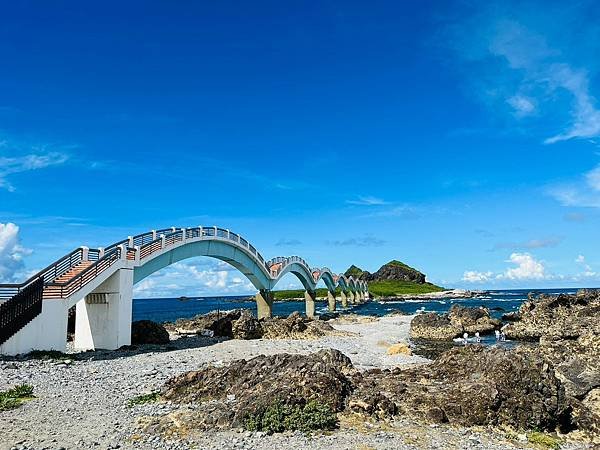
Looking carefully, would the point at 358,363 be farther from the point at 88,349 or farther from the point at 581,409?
the point at 88,349

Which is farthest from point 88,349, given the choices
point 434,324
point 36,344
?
point 434,324

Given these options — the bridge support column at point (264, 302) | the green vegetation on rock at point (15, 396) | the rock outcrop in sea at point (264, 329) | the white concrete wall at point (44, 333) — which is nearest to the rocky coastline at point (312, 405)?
the green vegetation on rock at point (15, 396)

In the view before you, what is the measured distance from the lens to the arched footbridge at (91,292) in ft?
69.4

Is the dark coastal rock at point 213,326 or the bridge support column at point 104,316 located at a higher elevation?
the bridge support column at point 104,316

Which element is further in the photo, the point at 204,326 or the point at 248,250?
the point at 248,250

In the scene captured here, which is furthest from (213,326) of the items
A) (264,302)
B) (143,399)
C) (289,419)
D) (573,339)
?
(289,419)

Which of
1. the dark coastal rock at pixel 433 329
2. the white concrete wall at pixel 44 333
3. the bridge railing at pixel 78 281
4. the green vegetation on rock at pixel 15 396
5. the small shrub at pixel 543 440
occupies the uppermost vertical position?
the bridge railing at pixel 78 281

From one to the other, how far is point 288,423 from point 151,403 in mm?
4648

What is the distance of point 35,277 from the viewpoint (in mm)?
22578

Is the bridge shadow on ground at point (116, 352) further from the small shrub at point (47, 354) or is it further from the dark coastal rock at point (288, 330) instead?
the dark coastal rock at point (288, 330)

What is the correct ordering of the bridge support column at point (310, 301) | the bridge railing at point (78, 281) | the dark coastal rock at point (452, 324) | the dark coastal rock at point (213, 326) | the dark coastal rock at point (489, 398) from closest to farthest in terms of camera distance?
the dark coastal rock at point (489, 398), the bridge railing at point (78, 281), the dark coastal rock at point (213, 326), the dark coastal rock at point (452, 324), the bridge support column at point (310, 301)

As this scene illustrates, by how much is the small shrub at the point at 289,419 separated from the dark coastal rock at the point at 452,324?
98.5 ft

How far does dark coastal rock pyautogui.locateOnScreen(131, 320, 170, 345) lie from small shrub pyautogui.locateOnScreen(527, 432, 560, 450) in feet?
76.7

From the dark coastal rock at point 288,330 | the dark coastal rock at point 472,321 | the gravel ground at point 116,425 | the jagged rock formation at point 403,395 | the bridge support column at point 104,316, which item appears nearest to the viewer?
the gravel ground at point 116,425
